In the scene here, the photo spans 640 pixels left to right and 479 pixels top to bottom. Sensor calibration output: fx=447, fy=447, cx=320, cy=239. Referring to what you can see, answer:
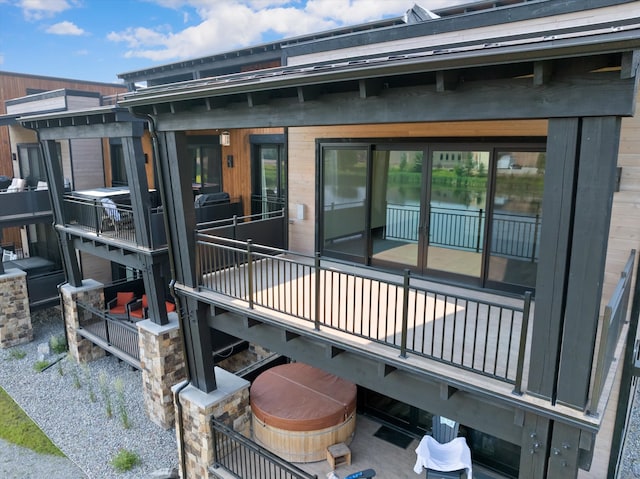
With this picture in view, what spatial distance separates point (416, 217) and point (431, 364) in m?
3.30

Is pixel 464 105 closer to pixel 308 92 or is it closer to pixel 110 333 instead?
pixel 308 92

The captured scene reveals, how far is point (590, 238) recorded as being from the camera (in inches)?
129

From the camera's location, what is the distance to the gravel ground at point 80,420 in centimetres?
826

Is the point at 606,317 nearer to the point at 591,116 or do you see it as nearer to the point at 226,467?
the point at 591,116

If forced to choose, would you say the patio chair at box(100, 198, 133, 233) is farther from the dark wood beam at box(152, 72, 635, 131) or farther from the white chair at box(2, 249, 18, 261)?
the white chair at box(2, 249, 18, 261)

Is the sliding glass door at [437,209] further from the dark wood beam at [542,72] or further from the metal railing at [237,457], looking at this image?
the metal railing at [237,457]

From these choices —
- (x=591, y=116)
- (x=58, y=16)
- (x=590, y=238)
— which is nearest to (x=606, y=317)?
(x=590, y=238)

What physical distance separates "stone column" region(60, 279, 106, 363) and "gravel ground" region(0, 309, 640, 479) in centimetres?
28

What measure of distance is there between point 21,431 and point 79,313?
3177mm

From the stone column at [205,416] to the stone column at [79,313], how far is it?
5737 mm

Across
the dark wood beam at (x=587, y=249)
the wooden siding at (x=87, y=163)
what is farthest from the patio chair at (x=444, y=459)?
the wooden siding at (x=87, y=163)

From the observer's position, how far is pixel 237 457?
7.04 m

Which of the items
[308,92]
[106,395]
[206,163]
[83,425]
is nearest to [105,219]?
[206,163]

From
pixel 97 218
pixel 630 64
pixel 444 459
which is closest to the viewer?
pixel 630 64
